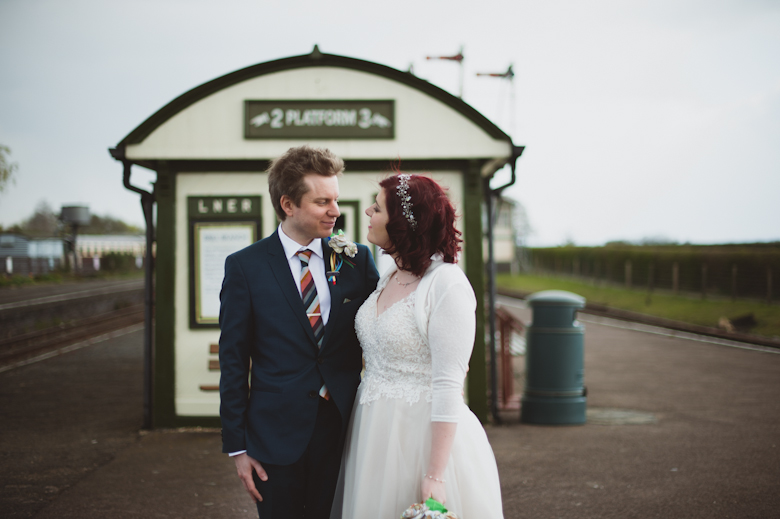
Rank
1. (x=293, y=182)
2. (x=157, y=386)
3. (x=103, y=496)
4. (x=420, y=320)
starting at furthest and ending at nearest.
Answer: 1. (x=157, y=386)
2. (x=103, y=496)
3. (x=293, y=182)
4. (x=420, y=320)

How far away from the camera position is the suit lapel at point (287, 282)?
2.45 metres

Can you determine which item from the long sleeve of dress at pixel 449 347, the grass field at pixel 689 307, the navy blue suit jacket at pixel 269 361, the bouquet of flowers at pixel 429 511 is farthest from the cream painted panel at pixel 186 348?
the grass field at pixel 689 307

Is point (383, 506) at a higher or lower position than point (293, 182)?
lower

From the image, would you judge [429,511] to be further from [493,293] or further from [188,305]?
[188,305]

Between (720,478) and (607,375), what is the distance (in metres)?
5.34

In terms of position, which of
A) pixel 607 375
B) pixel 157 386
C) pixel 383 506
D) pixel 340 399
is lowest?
pixel 607 375

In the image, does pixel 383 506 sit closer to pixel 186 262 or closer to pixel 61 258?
pixel 186 262

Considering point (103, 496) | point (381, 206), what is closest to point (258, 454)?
point (381, 206)

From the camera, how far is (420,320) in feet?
7.63

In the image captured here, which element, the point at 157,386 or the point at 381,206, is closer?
the point at 381,206

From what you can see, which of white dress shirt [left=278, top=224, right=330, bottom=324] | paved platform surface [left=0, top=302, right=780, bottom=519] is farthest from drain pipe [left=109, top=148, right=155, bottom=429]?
white dress shirt [left=278, top=224, right=330, bottom=324]

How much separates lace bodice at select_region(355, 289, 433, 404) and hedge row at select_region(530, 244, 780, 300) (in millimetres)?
19022

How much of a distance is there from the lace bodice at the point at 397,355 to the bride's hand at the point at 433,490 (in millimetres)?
307

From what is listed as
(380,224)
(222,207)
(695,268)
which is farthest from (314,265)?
(695,268)
